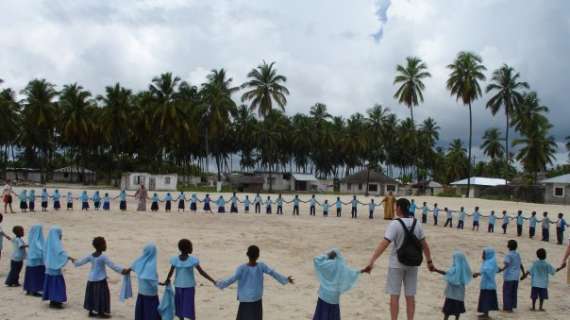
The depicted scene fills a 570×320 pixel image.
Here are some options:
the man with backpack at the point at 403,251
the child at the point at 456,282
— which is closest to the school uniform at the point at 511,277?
the child at the point at 456,282

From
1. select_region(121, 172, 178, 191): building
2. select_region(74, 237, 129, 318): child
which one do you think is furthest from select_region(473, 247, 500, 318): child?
select_region(121, 172, 178, 191): building

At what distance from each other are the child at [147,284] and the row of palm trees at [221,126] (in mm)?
48574

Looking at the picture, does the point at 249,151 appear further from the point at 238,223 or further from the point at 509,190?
the point at 238,223

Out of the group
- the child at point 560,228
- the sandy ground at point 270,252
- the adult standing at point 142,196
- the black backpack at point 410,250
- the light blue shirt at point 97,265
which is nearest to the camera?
the black backpack at point 410,250

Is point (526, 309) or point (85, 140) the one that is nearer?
point (526, 309)

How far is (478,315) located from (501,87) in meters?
51.7

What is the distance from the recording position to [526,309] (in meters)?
9.52

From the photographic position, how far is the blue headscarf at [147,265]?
268 inches

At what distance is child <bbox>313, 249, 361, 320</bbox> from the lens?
602cm

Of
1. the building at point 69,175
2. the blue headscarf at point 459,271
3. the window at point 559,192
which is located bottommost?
the blue headscarf at point 459,271

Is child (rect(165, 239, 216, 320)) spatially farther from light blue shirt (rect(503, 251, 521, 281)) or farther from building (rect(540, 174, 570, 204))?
building (rect(540, 174, 570, 204))

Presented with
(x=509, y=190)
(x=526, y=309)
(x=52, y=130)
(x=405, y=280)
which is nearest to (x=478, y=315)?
(x=526, y=309)

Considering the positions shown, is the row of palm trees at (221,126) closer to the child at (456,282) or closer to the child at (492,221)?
the child at (492,221)

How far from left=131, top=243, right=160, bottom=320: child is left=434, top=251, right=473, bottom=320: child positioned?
421 centimetres
